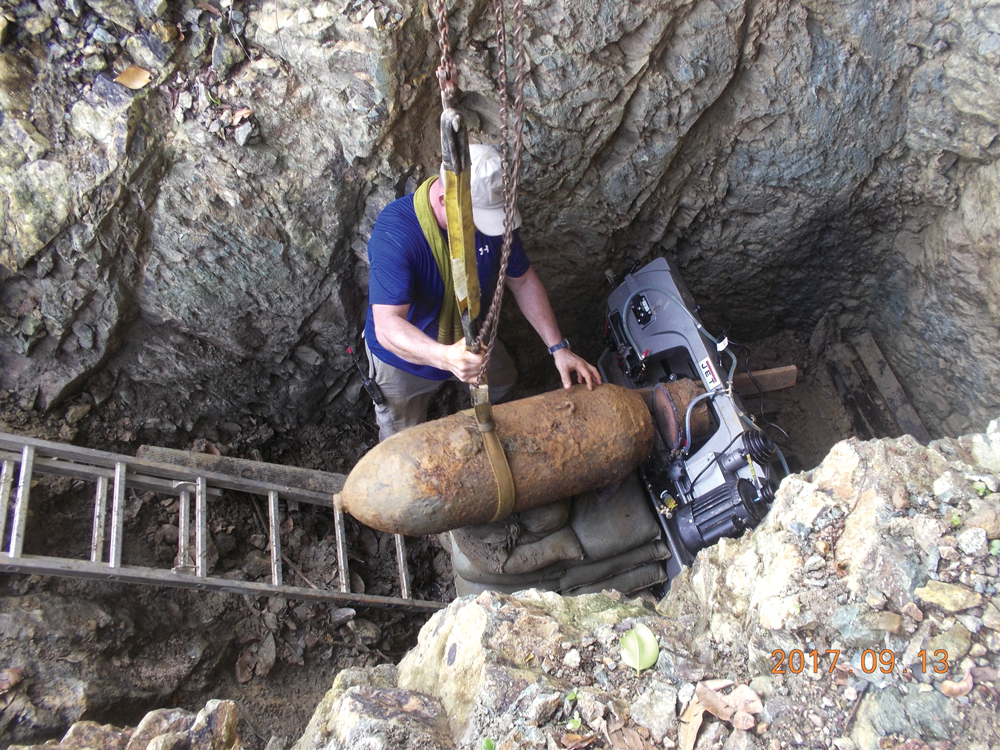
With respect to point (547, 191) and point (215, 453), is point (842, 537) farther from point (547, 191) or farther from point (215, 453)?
point (215, 453)

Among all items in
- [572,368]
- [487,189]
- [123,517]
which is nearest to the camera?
[487,189]

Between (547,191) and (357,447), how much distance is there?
89.0 inches

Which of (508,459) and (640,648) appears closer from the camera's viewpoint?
(640,648)

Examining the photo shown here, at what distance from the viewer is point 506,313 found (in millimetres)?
4250

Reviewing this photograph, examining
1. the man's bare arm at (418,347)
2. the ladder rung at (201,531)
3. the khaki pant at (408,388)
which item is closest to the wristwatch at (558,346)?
the khaki pant at (408,388)

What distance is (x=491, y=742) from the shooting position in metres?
1.72

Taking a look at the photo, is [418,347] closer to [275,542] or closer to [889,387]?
[275,542]

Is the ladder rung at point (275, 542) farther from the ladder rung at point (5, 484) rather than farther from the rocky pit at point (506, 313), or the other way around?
the ladder rung at point (5, 484)

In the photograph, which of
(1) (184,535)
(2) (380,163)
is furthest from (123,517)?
(2) (380,163)

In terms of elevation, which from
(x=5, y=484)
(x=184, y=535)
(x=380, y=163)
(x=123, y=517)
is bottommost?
(x=184, y=535)

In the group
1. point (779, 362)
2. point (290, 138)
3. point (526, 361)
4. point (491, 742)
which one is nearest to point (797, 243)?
point (779, 362)

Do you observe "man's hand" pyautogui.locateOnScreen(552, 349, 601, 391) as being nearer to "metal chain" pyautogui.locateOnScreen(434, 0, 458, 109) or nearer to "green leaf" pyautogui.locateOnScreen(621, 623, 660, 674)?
"green leaf" pyautogui.locateOnScreen(621, 623, 660, 674)
